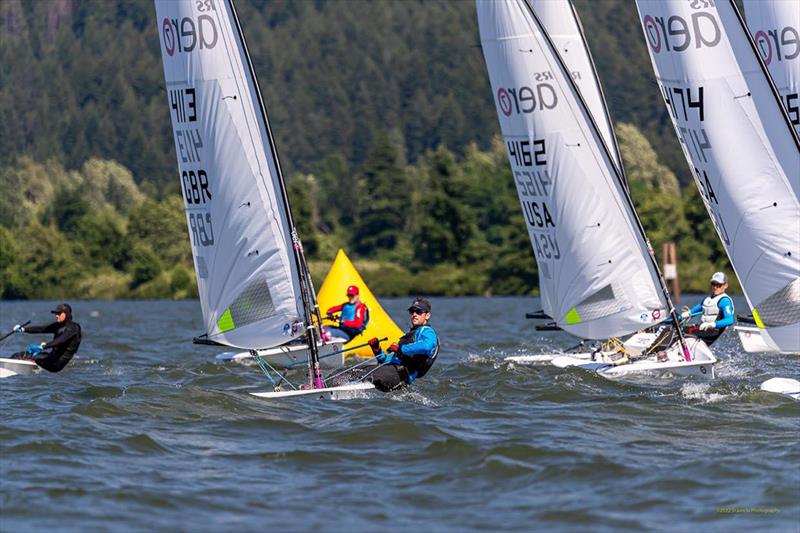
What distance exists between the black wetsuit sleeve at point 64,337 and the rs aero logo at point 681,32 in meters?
9.93

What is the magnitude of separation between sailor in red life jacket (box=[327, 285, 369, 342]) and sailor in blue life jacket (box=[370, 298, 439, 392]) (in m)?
5.99

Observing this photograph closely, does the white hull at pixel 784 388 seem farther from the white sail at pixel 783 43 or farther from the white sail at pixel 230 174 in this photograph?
the white sail at pixel 783 43

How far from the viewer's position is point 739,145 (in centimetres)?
Answer: 1717

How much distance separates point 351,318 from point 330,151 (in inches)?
5495

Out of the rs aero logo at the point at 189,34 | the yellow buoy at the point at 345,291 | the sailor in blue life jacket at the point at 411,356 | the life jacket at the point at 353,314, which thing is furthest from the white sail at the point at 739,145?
the yellow buoy at the point at 345,291

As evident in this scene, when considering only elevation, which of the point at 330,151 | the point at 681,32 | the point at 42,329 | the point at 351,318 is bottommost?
the point at 330,151

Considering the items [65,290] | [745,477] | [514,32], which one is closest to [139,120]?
[65,290]

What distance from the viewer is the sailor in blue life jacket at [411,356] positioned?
16.5m

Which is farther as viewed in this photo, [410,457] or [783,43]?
[783,43]

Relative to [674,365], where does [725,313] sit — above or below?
above

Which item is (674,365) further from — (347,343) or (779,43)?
(779,43)

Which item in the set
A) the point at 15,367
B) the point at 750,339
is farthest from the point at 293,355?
the point at 750,339

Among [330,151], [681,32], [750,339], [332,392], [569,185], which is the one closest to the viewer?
[332,392]

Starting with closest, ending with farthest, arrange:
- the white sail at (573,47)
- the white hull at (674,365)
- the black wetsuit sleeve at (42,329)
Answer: the white hull at (674,365) → the black wetsuit sleeve at (42,329) → the white sail at (573,47)
